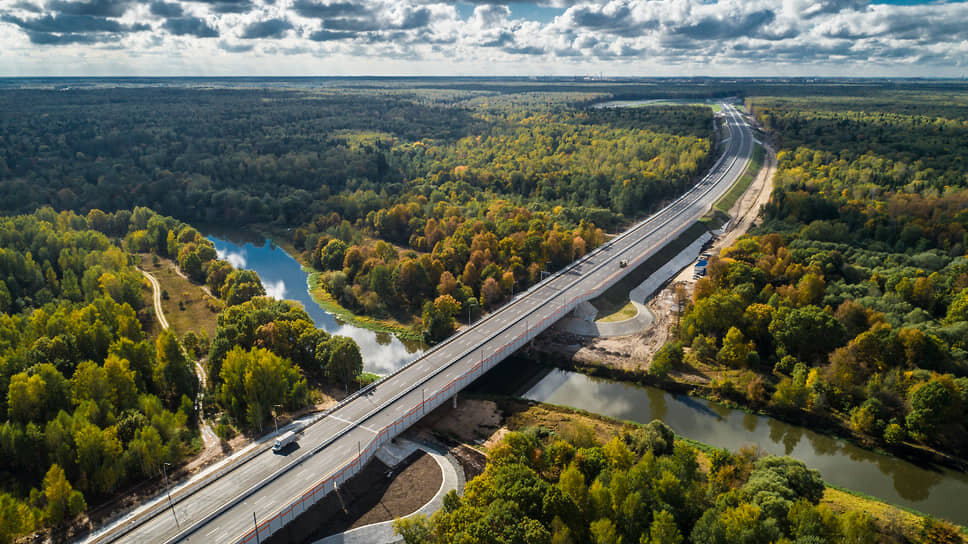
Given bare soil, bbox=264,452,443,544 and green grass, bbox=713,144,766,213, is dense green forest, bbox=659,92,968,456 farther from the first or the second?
bare soil, bbox=264,452,443,544

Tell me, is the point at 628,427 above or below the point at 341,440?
below

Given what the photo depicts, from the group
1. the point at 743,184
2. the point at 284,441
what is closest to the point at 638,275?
the point at 284,441

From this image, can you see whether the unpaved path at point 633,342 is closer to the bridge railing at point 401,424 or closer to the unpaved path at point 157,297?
the bridge railing at point 401,424

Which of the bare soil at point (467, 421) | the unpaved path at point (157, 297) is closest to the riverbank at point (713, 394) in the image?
the bare soil at point (467, 421)

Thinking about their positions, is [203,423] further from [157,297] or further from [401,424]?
[157,297]

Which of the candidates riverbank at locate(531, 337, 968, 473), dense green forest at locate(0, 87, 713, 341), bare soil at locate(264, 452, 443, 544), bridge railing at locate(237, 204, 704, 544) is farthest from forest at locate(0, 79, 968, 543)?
bridge railing at locate(237, 204, 704, 544)

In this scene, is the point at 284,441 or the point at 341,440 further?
the point at 341,440

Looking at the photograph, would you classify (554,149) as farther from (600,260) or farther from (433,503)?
(433,503)
